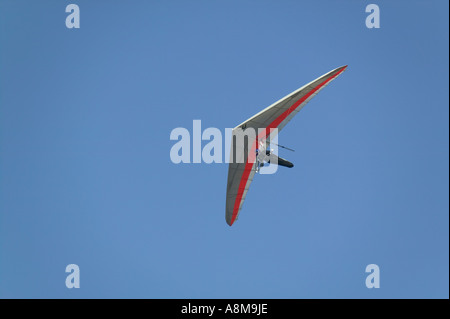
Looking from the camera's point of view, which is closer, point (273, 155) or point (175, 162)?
point (273, 155)

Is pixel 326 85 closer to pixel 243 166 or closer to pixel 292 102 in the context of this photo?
pixel 292 102

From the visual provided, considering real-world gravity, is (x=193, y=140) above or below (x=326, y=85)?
below

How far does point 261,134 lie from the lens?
31875 millimetres

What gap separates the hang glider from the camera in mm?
30594

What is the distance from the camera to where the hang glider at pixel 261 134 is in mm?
30594
